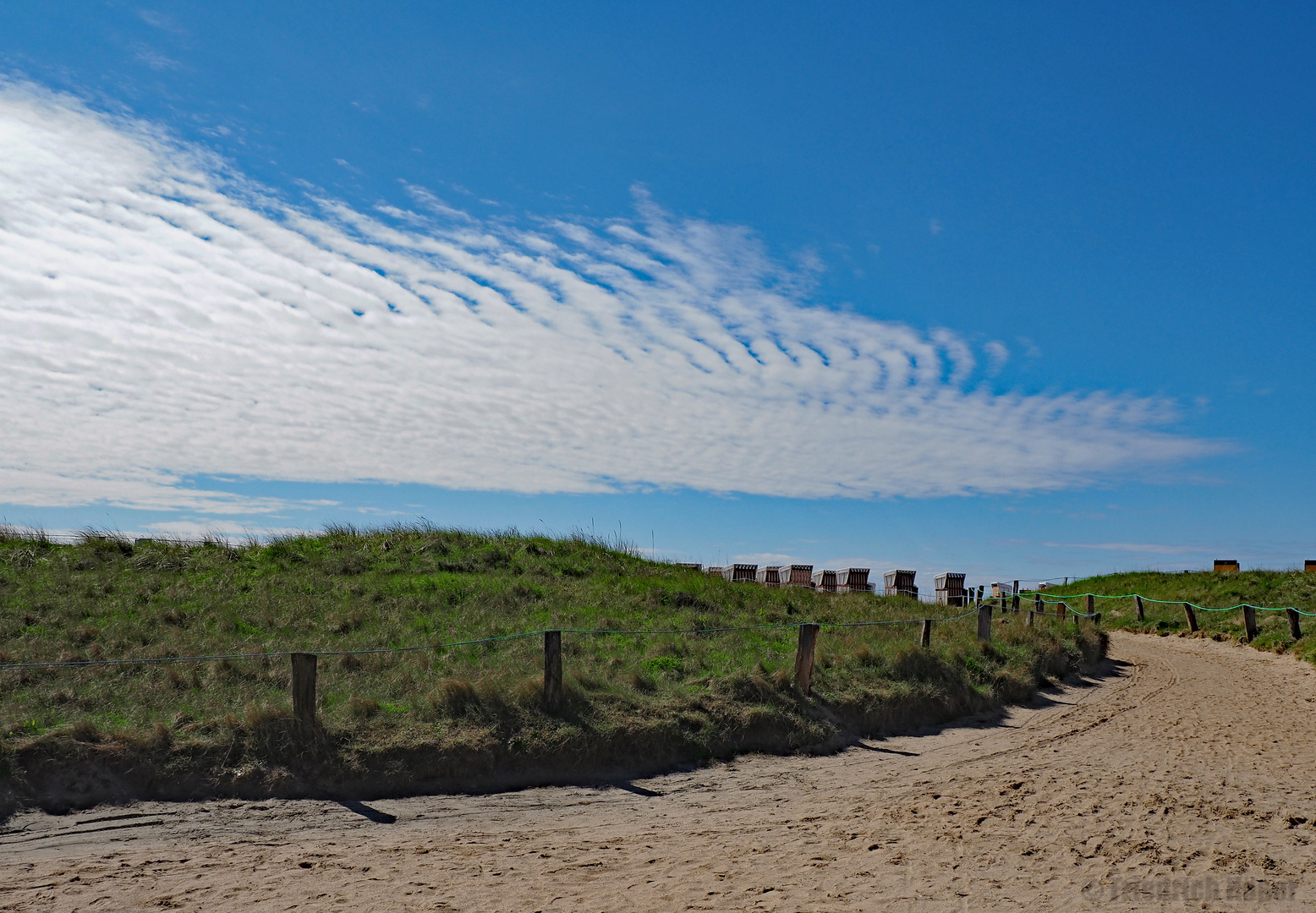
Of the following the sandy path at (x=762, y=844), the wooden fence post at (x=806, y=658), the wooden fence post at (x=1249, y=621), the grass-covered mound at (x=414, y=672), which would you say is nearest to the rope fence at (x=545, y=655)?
the wooden fence post at (x=806, y=658)

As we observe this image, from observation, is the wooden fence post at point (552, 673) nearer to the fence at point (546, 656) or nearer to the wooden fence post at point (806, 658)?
the fence at point (546, 656)

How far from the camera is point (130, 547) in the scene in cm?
2120

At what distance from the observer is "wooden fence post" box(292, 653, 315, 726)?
9.12 metres

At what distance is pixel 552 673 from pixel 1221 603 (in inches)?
1057

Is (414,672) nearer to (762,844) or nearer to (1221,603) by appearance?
(762,844)

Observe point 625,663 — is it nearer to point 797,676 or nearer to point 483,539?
point 797,676

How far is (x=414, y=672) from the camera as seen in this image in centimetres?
1130

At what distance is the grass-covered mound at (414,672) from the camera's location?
29.0 feet

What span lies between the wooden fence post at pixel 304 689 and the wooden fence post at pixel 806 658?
22.5 feet

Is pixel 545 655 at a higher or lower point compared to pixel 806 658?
higher

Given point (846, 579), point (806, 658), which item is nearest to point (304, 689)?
point (806, 658)

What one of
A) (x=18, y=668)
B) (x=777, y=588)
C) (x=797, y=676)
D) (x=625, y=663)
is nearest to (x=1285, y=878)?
(x=797, y=676)

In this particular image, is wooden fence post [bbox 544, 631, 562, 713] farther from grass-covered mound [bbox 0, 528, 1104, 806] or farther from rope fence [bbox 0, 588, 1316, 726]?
grass-covered mound [bbox 0, 528, 1104, 806]

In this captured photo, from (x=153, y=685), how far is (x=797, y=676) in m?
8.95
